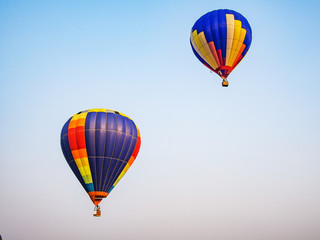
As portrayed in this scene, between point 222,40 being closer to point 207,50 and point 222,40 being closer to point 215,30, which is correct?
point 215,30

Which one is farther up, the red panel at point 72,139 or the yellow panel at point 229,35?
the yellow panel at point 229,35

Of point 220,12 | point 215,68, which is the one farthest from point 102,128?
point 220,12

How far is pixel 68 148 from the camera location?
90.7 feet

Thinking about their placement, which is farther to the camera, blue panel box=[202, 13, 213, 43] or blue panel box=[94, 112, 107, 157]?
blue panel box=[202, 13, 213, 43]

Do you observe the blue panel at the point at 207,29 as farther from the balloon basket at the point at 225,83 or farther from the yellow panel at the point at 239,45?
the balloon basket at the point at 225,83

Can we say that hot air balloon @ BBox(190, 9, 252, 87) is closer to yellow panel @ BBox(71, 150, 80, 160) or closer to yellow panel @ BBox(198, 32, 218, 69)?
yellow panel @ BBox(198, 32, 218, 69)

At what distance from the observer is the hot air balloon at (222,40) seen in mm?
31203

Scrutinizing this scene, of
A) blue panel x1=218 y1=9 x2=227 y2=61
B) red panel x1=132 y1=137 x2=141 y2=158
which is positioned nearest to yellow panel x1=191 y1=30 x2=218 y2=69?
blue panel x1=218 y1=9 x2=227 y2=61

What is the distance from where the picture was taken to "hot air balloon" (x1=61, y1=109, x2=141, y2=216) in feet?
88.3

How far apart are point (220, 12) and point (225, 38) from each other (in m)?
2.32

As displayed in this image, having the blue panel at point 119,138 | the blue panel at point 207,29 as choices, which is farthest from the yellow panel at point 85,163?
the blue panel at point 207,29

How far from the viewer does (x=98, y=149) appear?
27031 millimetres

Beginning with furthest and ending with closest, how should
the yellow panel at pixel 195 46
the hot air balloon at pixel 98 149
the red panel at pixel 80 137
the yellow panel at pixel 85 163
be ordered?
1. the yellow panel at pixel 195 46
2. the red panel at pixel 80 137
3. the yellow panel at pixel 85 163
4. the hot air balloon at pixel 98 149

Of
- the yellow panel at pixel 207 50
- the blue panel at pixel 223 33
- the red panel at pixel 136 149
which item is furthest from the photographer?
the yellow panel at pixel 207 50
